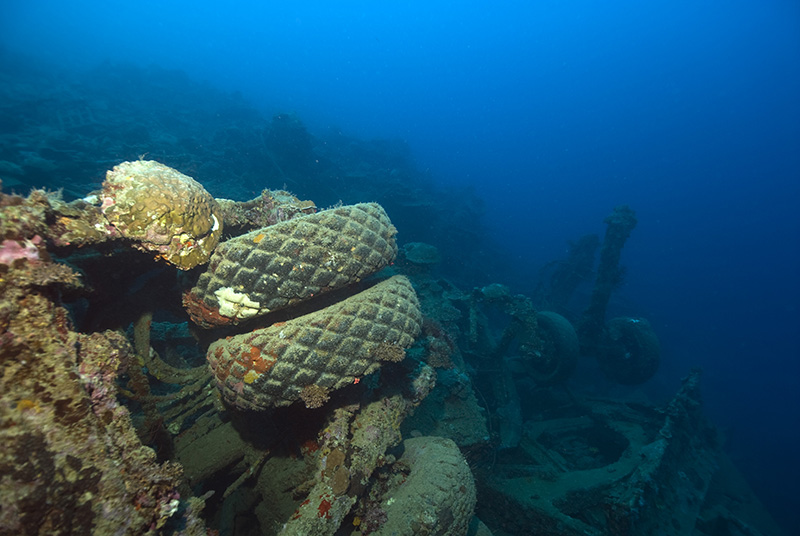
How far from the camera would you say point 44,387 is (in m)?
1.27

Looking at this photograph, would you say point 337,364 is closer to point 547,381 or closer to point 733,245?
point 547,381

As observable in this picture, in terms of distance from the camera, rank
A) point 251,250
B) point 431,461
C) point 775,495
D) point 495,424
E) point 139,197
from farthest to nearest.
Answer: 1. point 775,495
2. point 495,424
3. point 431,461
4. point 251,250
5. point 139,197

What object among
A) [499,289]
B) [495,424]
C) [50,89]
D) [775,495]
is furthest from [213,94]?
[775,495]

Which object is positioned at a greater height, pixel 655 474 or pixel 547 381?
pixel 655 474

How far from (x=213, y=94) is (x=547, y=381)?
4062 cm

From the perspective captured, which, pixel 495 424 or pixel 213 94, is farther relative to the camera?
pixel 213 94

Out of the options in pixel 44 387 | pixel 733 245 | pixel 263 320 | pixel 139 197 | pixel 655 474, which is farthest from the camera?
pixel 733 245

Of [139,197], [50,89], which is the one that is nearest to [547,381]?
[139,197]

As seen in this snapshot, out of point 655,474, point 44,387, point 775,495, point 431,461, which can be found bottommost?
point 775,495

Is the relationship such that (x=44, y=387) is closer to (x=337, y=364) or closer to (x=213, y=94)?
(x=337, y=364)

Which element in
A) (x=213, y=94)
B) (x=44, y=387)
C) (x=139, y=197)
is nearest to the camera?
(x=44, y=387)

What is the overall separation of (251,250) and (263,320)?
676 millimetres

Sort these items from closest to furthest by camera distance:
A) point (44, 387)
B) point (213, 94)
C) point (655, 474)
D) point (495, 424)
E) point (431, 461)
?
point (44, 387), point (431, 461), point (655, 474), point (495, 424), point (213, 94)

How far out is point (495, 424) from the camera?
22.2ft
